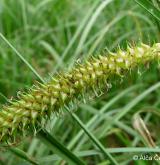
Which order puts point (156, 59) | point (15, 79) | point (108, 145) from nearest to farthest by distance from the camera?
point (156, 59)
point (108, 145)
point (15, 79)

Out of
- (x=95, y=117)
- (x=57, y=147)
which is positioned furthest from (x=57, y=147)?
(x=95, y=117)

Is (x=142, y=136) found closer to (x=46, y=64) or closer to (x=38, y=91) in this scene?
(x=38, y=91)

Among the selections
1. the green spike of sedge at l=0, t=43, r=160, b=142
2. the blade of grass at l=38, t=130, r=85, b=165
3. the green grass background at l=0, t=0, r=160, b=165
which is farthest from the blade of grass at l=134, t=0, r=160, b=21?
the green grass background at l=0, t=0, r=160, b=165

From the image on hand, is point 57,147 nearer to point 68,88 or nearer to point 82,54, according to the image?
point 68,88


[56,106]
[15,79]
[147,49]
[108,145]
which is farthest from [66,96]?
[15,79]

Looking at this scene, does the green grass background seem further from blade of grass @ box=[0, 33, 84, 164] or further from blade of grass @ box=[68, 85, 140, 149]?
blade of grass @ box=[0, 33, 84, 164]

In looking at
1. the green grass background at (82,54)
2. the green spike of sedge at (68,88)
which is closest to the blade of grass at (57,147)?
the green spike of sedge at (68,88)
